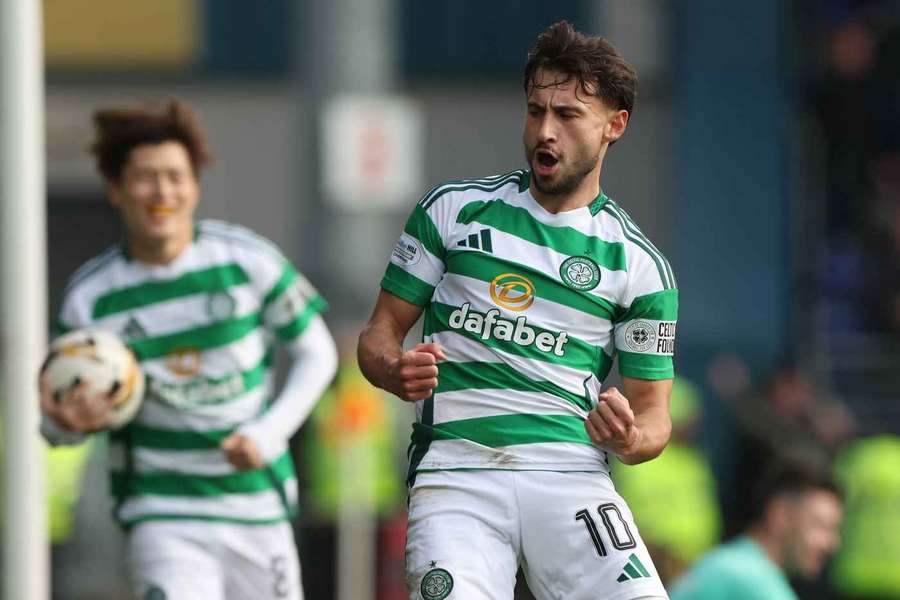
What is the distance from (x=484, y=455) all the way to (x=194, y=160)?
2.39 meters

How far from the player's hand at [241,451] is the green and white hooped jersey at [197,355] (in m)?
0.26

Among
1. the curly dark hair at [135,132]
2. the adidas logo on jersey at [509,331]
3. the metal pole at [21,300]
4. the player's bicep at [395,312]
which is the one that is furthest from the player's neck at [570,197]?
the metal pole at [21,300]

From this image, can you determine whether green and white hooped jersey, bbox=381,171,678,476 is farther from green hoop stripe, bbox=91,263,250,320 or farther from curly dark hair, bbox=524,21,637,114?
green hoop stripe, bbox=91,263,250,320

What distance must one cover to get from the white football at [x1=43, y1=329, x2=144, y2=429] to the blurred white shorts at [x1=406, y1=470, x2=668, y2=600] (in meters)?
1.79

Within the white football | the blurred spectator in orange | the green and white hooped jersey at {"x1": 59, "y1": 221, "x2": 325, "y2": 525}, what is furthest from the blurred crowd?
the white football

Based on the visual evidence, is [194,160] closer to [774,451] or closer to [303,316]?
[303,316]

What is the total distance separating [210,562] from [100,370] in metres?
0.84

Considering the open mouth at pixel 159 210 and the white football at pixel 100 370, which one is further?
the open mouth at pixel 159 210

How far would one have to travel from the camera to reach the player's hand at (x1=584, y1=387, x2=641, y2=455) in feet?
19.3

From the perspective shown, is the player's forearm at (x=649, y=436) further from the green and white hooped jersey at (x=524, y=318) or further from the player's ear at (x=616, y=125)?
the player's ear at (x=616, y=125)

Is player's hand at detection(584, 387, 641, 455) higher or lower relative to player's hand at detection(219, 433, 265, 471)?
higher

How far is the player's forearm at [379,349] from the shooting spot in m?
6.15

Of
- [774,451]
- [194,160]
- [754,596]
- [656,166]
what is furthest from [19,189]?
[656,166]

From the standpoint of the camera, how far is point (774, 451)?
1466cm
